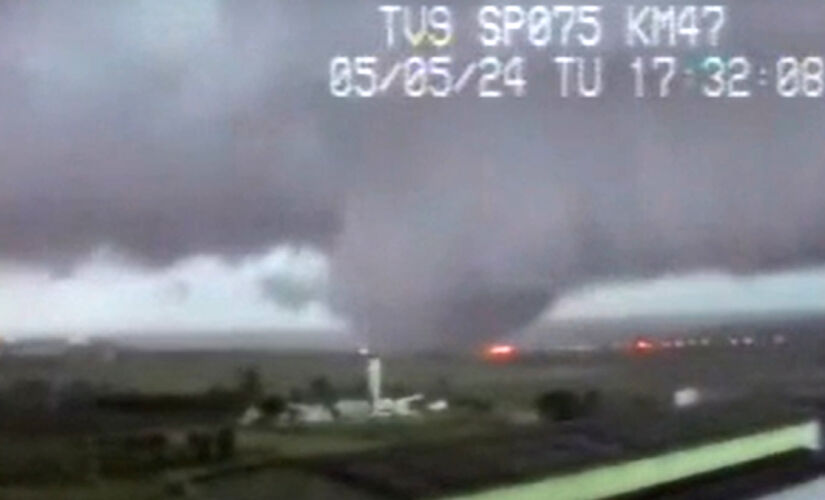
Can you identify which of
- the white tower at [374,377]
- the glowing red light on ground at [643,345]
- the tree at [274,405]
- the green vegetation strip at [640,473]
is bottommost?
the green vegetation strip at [640,473]

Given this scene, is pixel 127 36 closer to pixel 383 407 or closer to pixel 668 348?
pixel 383 407

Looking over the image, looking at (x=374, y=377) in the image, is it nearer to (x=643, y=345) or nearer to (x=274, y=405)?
(x=274, y=405)

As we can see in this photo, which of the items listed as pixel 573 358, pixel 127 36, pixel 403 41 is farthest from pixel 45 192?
pixel 573 358

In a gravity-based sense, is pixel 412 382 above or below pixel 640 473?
above

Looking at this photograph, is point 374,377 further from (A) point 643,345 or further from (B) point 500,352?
(A) point 643,345

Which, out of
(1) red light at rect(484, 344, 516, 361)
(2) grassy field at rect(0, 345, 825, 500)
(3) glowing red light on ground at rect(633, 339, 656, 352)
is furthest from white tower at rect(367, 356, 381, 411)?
(3) glowing red light on ground at rect(633, 339, 656, 352)

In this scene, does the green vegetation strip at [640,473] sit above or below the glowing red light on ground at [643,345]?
below

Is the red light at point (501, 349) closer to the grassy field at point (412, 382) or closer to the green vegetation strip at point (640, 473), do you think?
the grassy field at point (412, 382)

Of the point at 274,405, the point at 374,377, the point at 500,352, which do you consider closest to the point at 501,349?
the point at 500,352

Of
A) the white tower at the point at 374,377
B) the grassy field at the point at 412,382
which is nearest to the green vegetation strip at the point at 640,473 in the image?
the grassy field at the point at 412,382
